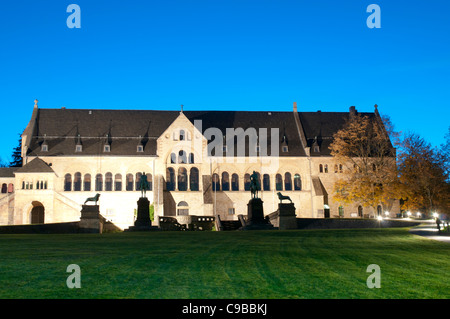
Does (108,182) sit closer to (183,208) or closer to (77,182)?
(77,182)

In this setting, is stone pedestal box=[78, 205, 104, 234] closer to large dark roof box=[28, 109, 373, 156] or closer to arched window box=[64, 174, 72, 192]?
arched window box=[64, 174, 72, 192]

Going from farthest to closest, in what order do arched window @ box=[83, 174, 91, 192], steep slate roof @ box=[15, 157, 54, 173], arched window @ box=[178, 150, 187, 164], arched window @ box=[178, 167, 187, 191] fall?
arched window @ box=[178, 150, 187, 164], arched window @ box=[178, 167, 187, 191], arched window @ box=[83, 174, 91, 192], steep slate roof @ box=[15, 157, 54, 173]

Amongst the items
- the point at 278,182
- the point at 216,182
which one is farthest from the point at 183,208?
the point at 278,182

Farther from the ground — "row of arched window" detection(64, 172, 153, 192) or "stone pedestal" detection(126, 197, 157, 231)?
"row of arched window" detection(64, 172, 153, 192)

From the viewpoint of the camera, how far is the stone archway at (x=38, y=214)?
63.1 m

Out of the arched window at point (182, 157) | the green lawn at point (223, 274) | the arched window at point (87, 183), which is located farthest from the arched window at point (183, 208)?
the green lawn at point (223, 274)

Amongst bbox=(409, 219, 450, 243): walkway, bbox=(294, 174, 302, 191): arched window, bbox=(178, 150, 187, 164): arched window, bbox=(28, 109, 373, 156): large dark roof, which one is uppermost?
bbox=(28, 109, 373, 156): large dark roof

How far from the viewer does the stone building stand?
6162 cm

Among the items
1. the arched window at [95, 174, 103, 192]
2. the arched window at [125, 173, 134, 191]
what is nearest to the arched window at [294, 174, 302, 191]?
the arched window at [125, 173, 134, 191]

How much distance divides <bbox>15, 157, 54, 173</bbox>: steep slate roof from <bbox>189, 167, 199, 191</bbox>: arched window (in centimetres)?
1835

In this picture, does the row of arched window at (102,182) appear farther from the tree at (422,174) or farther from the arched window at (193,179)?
the tree at (422,174)

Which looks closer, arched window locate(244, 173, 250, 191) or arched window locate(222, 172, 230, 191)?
arched window locate(222, 172, 230, 191)

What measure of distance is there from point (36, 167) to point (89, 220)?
1140 inches
